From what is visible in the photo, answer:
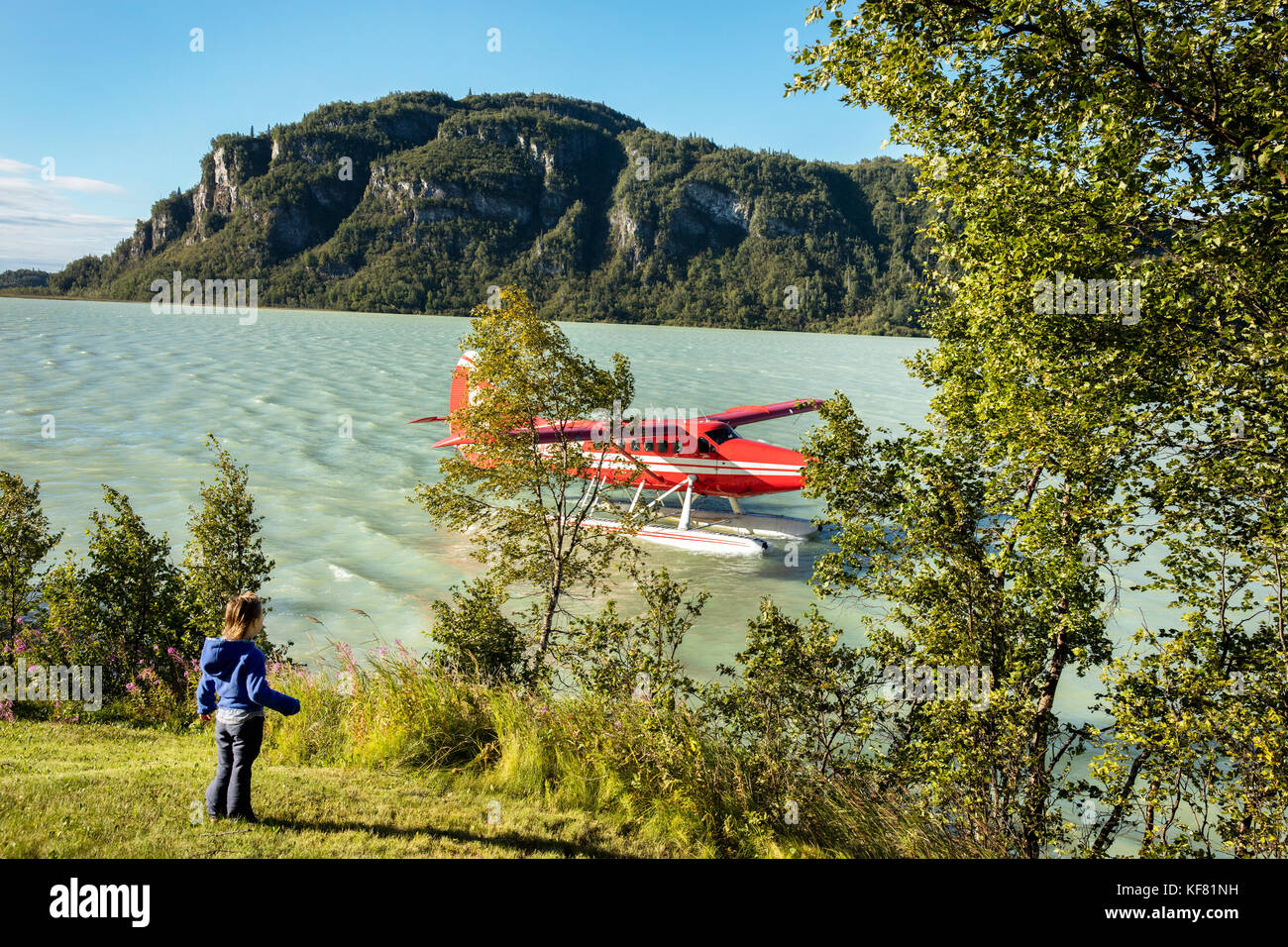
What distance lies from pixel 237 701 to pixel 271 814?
0.93m

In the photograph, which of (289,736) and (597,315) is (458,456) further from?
(597,315)

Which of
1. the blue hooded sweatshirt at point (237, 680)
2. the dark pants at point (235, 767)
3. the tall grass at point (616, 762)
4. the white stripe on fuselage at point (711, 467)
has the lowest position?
the tall grass at point (616, 762)

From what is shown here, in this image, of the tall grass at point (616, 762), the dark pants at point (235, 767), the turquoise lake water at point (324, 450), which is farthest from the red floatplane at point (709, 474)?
the dark pants at point (235, 767)

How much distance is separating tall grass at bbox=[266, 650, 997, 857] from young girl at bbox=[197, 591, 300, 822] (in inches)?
75.1

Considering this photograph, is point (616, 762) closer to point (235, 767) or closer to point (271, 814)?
point (271, 814)

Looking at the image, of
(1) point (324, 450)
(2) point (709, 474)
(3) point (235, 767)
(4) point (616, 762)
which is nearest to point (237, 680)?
(3) point (235, 767)

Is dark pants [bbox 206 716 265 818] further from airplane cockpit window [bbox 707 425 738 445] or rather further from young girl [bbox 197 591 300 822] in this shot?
airplane cockpit window [bbox 707 425 738 445]

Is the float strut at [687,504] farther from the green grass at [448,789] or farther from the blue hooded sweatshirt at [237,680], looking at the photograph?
the blue hooded sweatshirt at [237,680]

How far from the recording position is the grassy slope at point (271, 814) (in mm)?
4535

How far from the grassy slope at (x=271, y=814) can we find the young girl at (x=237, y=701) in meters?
0.19

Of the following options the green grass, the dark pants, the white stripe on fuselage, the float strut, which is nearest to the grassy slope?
the green grass

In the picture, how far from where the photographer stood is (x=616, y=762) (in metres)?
6.53
